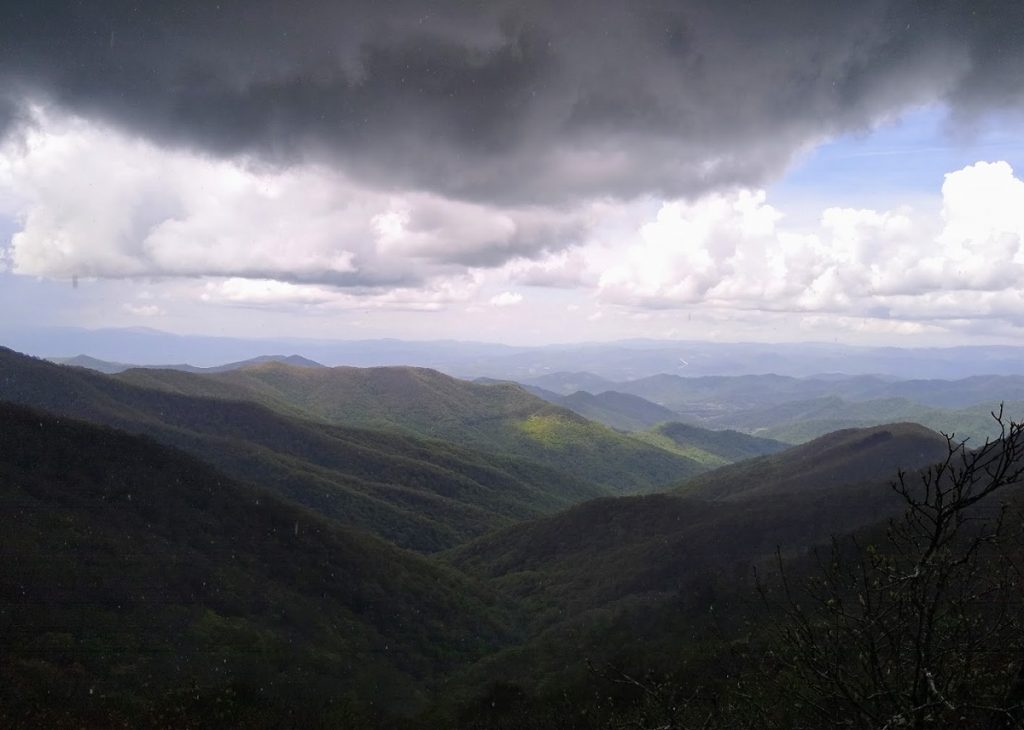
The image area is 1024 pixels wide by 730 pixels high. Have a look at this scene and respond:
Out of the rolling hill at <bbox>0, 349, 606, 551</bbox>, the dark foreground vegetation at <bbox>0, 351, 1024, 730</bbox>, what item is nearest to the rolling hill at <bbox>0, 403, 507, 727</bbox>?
the dark foreground vegetation at <bbox>0, 351, 1024, 730</bbox>

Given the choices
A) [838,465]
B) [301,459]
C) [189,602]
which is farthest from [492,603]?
[838,465]

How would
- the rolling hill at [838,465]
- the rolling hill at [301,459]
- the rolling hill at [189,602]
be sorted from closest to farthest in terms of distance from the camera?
the rolling hill at [189,602]
the rolling hill at [301,459]
the rolling hill at [838,465]

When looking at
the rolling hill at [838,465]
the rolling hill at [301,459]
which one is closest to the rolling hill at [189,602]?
the rolling hill at [301,459]

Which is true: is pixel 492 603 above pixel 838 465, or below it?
below

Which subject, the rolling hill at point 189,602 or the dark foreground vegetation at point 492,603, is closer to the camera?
the dark foreground vegetation at point 492,603

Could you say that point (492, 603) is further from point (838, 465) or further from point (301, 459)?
point (838, 465)

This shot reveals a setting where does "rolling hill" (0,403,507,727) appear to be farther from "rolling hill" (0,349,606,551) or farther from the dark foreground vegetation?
"rolling hill" (0,349,606,551)

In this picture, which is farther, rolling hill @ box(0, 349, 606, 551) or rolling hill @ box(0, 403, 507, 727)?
rolling hill @ box(0, 349, 606, 551)

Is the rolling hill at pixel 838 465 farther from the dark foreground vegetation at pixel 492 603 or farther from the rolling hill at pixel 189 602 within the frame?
the rolling hill at pixel 189 602

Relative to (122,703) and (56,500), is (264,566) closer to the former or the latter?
(56,500)
